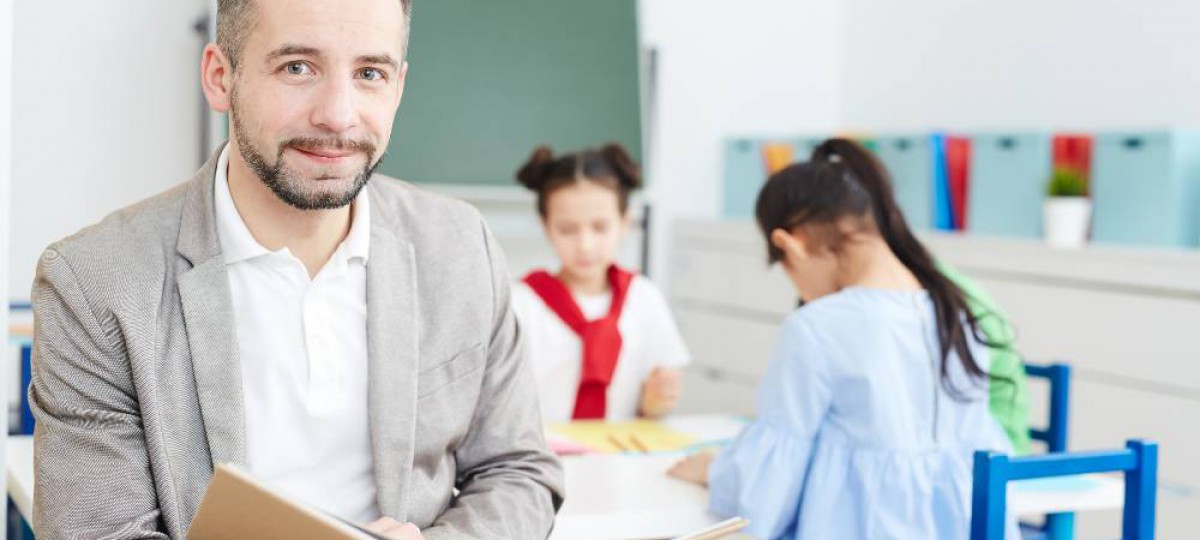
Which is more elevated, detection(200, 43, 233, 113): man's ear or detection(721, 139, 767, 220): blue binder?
detection(200, 43, 233, 113): man's ear

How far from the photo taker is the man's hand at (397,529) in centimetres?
146

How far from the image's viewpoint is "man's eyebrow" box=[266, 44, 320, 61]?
144 centimetres

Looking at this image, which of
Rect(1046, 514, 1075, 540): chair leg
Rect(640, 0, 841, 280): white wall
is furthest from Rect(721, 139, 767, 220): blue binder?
Rect(1046, 514, 1075, 540): chair leg

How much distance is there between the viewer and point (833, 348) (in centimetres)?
206

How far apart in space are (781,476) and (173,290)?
960 millimetres

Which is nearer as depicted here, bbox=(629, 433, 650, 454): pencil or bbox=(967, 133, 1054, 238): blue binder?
bbox=(629, 433, 650, 454): pencil

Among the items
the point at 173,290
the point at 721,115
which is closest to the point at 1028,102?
the point at 721,115

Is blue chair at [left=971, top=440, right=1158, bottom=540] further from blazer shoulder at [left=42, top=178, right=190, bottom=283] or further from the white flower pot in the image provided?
the white flower pot

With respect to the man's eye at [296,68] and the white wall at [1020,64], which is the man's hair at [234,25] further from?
the white wall at [1020,64]

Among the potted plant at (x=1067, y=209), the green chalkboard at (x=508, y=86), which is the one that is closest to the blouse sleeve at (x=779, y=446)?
the potted plant at (x=1067, y=209)

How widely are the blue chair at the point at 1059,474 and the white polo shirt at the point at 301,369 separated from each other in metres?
0.76

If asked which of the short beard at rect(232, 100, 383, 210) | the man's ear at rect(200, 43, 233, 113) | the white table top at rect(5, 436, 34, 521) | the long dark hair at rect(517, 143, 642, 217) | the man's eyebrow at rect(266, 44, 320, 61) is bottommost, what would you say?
the white table top at rect(5, 436, 34, 521)

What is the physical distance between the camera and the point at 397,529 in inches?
57.9

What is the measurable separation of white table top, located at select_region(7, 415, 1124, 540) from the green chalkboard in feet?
6.66
